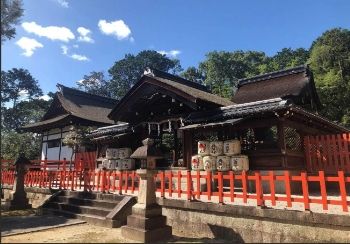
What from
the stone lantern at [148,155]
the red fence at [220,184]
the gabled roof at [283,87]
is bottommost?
the red fence at [220,184]

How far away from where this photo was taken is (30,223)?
10.6 m

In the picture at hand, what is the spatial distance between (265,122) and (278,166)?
66.7 inches

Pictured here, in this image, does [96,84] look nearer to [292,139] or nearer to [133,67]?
[133,67]

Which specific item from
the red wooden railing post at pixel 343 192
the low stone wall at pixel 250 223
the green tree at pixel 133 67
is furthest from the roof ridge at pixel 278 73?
the green tree at pixel 133 67

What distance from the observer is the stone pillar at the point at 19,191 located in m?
14.0

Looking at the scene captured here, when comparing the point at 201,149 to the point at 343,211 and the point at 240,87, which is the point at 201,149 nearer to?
the point at 343,211

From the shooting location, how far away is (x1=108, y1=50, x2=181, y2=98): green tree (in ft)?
231

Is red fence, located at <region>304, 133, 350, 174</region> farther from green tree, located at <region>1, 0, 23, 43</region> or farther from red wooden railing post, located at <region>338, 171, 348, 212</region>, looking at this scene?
green tree, located at <region>1, 0, 23, 43</region>

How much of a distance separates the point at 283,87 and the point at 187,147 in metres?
8.80

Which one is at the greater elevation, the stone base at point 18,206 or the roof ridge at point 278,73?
the roof ridge at point 278,73

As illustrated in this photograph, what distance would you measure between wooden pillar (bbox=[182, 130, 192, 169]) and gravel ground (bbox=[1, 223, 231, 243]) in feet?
17.4

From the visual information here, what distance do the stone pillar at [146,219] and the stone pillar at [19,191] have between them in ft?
25.2

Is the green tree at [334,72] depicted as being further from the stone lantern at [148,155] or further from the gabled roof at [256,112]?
the stone lantern at [148,155]

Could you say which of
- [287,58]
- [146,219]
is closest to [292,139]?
[146,219]
